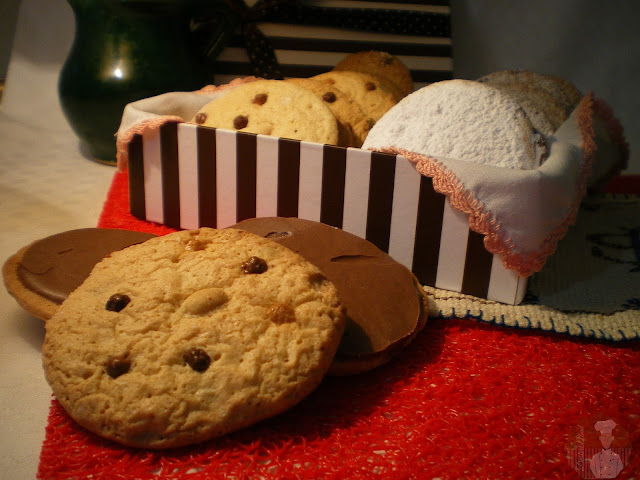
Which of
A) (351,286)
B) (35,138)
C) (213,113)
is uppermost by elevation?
(213,113)

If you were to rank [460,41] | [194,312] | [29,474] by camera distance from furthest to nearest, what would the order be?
[460,41]
[194,312]
[29,474]

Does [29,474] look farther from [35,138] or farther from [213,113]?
[35,138]

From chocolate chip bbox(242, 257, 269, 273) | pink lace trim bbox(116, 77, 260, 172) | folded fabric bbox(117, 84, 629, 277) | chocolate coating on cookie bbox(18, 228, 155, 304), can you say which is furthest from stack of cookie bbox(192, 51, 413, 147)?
chocolate chip bbox(242, 257, 269, 273)

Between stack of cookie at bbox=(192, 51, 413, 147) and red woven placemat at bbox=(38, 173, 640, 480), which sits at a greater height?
stack of cookie at bbox=(192, 51, 413, 147)

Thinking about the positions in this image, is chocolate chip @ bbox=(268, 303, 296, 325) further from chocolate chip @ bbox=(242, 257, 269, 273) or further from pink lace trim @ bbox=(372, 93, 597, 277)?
pink lace trim @ bbox=(372, 93, 597, 277)

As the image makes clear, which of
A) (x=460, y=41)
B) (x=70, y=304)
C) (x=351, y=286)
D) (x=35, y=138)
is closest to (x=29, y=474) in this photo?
(x=70, y=304)

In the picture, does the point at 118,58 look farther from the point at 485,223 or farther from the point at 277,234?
the point at 485,223
